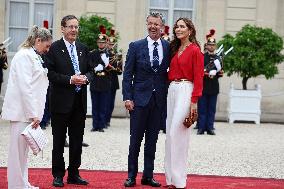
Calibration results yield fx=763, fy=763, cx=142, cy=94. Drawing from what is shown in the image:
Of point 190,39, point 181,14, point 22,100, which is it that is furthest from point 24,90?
point 181,14

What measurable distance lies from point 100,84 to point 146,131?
6711 millimetres

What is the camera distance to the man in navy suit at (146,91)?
785 centimetres

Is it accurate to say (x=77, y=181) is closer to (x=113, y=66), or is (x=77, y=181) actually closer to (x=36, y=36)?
(x=36, y=36)

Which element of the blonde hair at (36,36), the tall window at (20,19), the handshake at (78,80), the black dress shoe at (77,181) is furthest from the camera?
A: the tall window at (20,19)

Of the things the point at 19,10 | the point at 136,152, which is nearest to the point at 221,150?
the point at 136,152

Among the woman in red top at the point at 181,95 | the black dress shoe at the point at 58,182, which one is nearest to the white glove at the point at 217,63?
the woman in red top at the point at 181,95

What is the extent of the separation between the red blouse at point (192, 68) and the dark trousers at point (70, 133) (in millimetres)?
1078

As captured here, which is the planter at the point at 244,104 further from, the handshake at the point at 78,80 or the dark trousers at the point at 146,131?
the handshake at the point at 78,80

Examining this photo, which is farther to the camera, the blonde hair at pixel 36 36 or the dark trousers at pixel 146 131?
the dark trousers at pixel 146 131

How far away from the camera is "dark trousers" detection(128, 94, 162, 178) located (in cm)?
788

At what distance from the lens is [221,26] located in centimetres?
1955

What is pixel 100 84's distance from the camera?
48.0 feet

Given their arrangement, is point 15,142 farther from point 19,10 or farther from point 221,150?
point 19,10

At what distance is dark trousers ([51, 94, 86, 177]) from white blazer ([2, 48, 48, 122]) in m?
0.75
